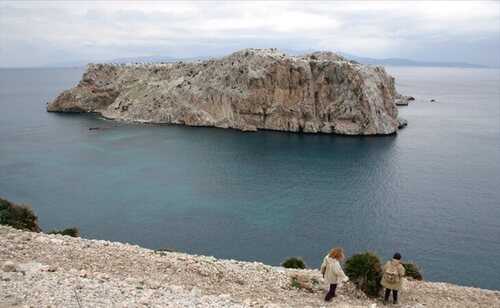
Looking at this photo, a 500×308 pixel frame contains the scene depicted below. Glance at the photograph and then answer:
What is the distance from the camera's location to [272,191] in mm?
60406

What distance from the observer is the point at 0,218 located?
25828mm

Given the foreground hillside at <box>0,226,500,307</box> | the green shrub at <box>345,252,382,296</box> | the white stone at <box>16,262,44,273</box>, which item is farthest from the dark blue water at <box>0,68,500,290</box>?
the white stone at <box>16,262,44,273</box>

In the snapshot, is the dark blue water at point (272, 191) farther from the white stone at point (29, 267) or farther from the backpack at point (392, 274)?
the white stone at point (29, 267)

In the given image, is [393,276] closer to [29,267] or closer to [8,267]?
[29,267]

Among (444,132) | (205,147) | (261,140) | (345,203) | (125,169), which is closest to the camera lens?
(345,203)

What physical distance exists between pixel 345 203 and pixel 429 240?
1271cm

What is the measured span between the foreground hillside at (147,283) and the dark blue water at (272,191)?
801 inches

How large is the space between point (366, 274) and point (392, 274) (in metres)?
1.32

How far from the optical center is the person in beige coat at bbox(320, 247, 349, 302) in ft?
52.2

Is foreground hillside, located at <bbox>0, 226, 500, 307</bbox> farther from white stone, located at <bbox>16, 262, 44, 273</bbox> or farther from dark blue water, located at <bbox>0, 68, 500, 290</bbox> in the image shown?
dark blue water, located at <bbox>0, 68, 500, 290</bbox>

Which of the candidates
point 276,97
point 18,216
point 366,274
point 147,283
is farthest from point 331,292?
point 276,97

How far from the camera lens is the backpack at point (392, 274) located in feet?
54.3

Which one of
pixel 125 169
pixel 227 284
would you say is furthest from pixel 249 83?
pixel 227 284

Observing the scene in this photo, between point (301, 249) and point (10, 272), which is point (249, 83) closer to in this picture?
point (301, 249)
